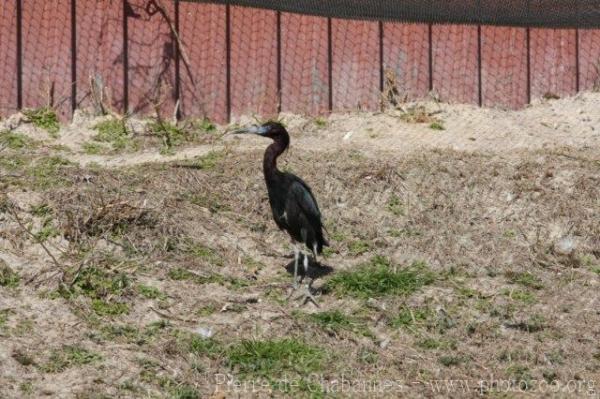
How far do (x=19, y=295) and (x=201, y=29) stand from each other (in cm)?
451

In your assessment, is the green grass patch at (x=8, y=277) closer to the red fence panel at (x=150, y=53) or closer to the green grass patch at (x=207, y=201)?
the green grass patch at (x=207, y=201)

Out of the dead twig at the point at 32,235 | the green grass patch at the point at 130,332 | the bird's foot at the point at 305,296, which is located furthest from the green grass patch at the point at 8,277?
the bird's foot at the point at 305,296

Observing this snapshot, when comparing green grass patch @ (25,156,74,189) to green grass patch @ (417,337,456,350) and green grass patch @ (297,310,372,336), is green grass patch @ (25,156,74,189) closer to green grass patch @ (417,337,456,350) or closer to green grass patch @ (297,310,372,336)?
green grass patch @ (297,310,372,336)

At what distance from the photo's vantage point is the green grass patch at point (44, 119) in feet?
37.9

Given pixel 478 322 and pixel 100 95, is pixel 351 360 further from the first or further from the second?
pixel 100 95

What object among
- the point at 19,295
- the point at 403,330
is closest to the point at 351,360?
the point at 403,330

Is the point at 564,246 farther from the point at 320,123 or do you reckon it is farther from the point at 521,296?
the point at 320,123

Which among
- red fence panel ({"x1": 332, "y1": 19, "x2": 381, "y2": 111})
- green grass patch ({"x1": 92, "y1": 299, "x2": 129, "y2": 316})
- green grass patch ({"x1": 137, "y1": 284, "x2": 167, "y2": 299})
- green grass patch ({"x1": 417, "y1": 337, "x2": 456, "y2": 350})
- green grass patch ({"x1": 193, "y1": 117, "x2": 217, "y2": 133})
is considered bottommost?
green grass patch ({"x1": 417, "y1": 337, "x2": 456, "y2": 350})

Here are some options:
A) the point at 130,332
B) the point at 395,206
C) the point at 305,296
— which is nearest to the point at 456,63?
the point at 395,206

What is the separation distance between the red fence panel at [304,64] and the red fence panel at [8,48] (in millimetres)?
2650

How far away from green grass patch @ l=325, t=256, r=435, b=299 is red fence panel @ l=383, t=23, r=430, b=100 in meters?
3.42

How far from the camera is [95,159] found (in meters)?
11.1

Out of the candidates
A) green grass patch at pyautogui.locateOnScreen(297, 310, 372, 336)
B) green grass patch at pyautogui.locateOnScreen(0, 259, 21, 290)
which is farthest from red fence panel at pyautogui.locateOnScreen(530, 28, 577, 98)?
green grass patch at pyautogui.locateOnScreen(0, 259, 21, 290)

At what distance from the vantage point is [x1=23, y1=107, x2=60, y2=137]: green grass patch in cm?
1156
